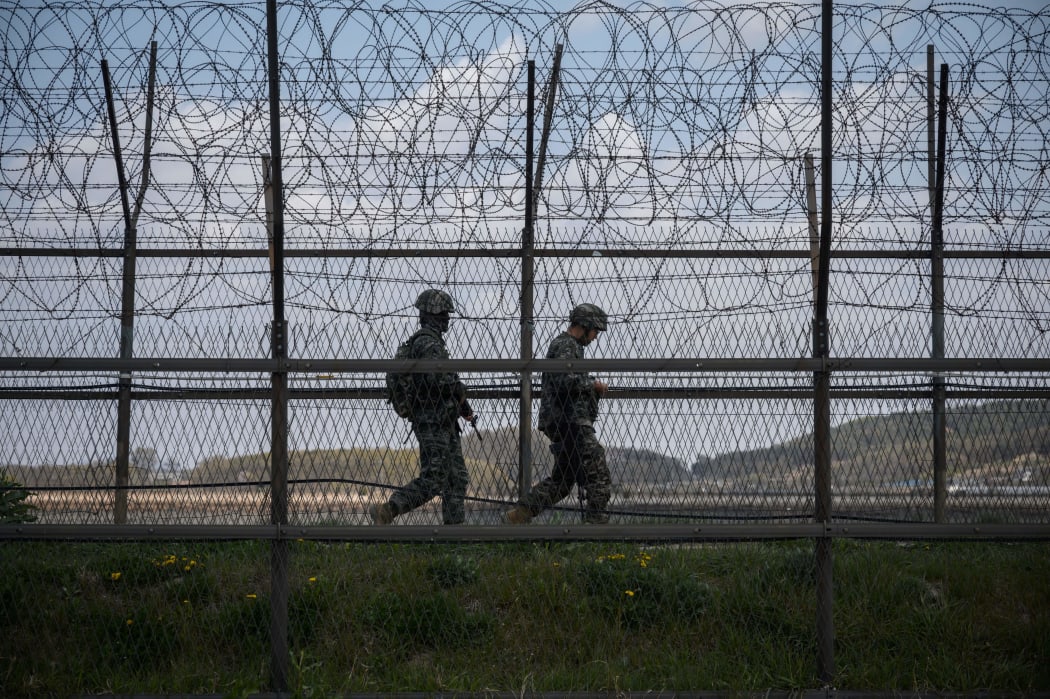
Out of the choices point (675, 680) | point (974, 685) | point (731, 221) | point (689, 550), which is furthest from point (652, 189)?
point (974, 685)

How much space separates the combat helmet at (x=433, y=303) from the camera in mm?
6480

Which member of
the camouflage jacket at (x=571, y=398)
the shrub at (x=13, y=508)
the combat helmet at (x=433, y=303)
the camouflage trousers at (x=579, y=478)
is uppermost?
the combat helmet at (x=433, y=303)

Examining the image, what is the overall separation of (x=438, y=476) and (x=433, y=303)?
1173 millimetres

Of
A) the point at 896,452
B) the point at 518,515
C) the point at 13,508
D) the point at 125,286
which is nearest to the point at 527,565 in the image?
the point at 518,515

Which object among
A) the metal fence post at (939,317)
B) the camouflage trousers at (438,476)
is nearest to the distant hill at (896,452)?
the metal fence post at (939,317)

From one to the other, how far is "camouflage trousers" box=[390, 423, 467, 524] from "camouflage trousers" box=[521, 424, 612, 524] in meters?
0.40

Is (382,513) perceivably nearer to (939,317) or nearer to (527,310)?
(527,310)

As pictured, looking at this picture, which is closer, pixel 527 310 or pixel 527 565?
pixel 527 565

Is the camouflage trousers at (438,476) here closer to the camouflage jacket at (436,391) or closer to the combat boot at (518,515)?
the camouflage jacket at (436,391)

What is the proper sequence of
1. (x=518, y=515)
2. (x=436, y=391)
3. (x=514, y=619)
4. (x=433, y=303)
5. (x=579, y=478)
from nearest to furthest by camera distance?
(x=514, y=619) → (x=518, y=515) → (x=579, y=478) → (x=436, y=391) → (x=433, y=303)

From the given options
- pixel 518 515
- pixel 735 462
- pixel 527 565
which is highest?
pixel 735 462

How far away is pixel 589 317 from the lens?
6180 mm

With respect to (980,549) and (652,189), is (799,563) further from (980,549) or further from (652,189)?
(652,189)

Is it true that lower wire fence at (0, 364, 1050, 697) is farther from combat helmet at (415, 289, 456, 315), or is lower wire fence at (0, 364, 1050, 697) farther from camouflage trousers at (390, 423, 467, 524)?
combat helmet at (415, 289, 456, 315)
